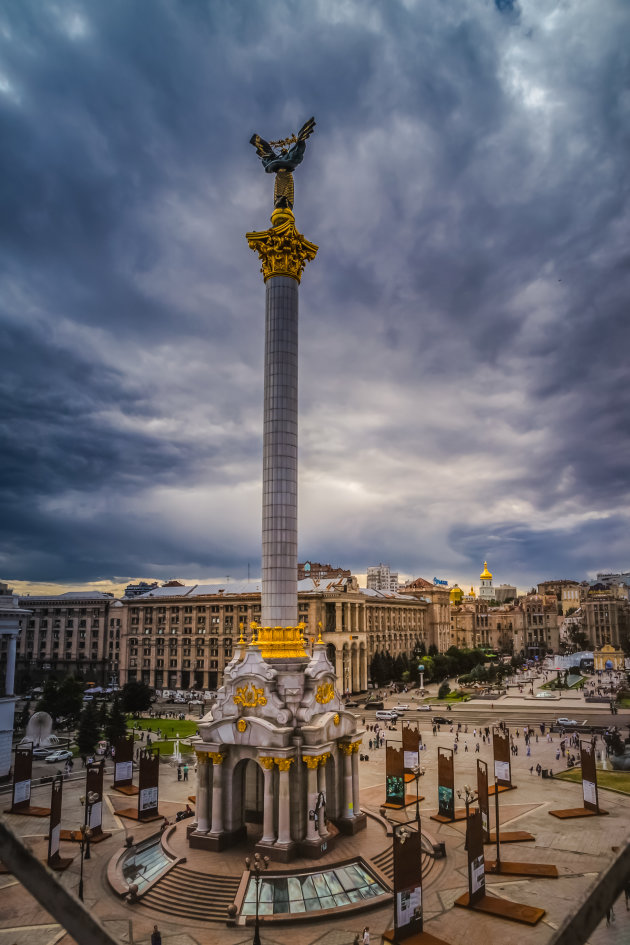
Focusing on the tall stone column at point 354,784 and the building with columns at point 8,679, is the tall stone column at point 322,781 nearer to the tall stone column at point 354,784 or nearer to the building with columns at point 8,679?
the tall stone column at point 354,784

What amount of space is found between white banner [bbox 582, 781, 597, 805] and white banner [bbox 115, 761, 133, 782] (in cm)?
3221

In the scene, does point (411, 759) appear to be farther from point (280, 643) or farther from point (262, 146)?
point (262, 146)

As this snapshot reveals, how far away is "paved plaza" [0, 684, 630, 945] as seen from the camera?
27328 mm

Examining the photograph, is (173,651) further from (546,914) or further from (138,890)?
(546,914)

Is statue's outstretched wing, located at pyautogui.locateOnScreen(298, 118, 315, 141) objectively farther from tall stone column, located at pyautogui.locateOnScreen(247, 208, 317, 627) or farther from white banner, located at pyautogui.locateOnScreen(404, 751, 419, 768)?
white banner, located at pyautogui.locateOnScreen(404, 751, 419, 768)

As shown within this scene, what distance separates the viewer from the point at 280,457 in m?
43.1

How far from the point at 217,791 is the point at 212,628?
91.0 meters

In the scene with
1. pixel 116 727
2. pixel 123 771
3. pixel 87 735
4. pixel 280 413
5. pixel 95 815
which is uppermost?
pixel 280 413

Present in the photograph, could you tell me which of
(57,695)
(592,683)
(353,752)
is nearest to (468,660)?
(592,683)

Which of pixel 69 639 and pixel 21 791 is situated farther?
pixel 69 639

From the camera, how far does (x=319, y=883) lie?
31156 mm

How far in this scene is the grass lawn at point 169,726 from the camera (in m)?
76.9

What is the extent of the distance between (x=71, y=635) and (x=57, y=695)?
55.0 metres

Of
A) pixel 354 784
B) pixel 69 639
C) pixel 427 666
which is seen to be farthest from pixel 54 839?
pixel 427 666
